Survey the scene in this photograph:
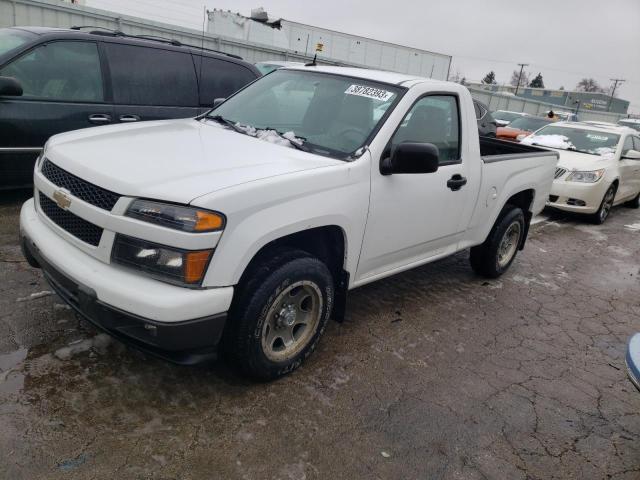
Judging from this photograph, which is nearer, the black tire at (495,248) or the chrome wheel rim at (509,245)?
the black tire at (495,248)

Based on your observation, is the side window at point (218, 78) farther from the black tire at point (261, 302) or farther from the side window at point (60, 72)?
the black tire at point (261, 302)

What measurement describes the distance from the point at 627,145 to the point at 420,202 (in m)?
Answer: 7.59

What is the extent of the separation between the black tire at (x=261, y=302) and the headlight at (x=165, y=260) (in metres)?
0.35

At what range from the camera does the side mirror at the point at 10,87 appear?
456cm

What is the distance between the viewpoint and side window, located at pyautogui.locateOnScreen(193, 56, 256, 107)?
20.0ft

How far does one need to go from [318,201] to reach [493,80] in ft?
342

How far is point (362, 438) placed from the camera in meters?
2.72

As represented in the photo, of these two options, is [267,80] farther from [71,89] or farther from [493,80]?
[493,80]

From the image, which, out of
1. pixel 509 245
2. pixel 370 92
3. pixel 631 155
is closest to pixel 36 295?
pixel 370 92

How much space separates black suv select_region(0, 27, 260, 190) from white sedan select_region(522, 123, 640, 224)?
5.99 m

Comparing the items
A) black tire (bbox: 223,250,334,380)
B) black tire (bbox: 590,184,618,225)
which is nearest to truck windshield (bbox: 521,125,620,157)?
black tire (bbox: 590,184,618,225)

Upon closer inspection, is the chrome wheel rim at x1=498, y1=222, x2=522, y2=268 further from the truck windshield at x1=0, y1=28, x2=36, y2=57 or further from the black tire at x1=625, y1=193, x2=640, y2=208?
the black tire at x1=625, y1=193, x2=640, y2=208

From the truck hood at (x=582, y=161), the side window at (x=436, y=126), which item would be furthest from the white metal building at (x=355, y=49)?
the side window at (x=436, y=126)

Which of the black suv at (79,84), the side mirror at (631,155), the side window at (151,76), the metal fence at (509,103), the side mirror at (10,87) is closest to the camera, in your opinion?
the side mirror at (10,87)
